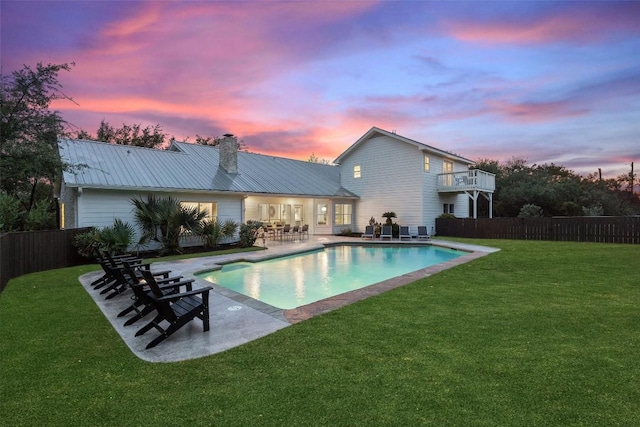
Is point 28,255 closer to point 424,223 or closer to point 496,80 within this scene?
point 424,223

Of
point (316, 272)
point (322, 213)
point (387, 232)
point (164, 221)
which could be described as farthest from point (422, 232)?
point (164, 221)

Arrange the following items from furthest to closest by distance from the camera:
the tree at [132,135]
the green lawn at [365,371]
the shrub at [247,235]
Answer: the tree at [132,135] < the shrub at [247,235] < the green lawn at [365,371]

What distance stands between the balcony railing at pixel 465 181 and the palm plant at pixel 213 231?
13628 millimetres

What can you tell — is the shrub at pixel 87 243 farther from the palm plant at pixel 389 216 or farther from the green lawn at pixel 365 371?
the palm plant at pixel 389 216

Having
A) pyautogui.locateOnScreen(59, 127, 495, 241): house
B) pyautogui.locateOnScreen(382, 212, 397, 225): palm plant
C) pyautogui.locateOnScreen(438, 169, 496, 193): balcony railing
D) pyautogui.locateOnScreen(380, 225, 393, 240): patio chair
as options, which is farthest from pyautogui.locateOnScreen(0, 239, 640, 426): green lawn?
pyautogui.locateOnScreen(438, 169, 496, 193): balcony railing

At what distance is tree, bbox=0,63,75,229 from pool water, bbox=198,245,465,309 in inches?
199

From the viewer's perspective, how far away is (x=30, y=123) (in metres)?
9.62

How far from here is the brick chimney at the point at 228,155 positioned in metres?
19.0

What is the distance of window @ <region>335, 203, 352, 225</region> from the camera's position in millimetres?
23244

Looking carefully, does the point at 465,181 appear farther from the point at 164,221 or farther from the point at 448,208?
the point at 164,221

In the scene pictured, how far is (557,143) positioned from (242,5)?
26436mm

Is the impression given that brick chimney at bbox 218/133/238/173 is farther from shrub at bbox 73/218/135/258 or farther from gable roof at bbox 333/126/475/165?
gable roof at bbox 333/126/475/165

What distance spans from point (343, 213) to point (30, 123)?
1725 cm

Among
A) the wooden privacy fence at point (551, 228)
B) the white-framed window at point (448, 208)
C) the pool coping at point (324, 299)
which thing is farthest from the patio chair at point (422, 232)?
the pool coping at point (324, 299)
